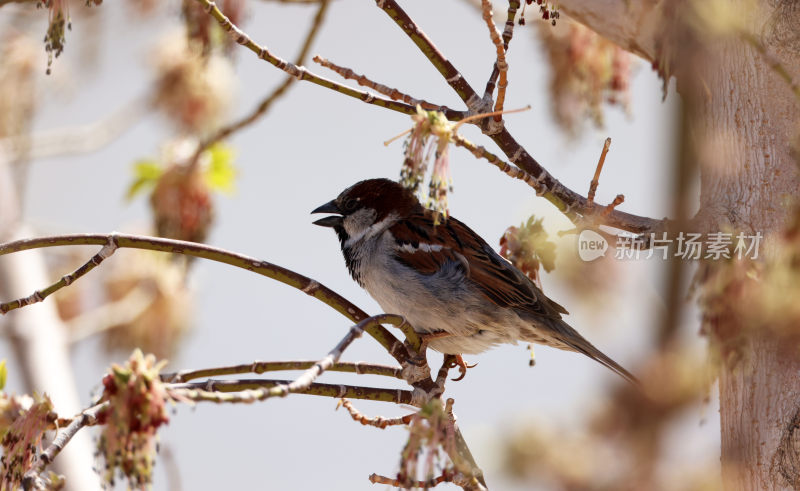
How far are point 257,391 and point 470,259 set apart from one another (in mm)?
1717

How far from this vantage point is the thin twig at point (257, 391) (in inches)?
42.5

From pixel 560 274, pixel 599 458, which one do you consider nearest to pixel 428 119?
pixel 560 274

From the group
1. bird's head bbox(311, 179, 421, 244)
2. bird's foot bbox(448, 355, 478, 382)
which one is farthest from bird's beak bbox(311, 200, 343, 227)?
bird's foot bbox(448, 355, 478, 382)

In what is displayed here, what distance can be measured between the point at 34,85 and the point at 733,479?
4.10m

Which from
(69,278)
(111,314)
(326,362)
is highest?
(111,314)

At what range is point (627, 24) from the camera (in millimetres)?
2262

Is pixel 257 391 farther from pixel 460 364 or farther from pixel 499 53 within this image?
pixel 460 364

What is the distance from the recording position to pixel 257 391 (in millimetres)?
1128

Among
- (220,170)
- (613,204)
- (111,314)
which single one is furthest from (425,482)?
(111,314)

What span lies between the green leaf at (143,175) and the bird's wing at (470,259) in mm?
1305

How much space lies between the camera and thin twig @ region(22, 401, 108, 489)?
4.18ft

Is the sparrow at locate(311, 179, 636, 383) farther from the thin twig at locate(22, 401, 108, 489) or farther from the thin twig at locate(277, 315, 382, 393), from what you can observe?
the thin twig at locate(22, 401, 108, 489)

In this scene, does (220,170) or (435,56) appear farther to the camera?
(220,170)

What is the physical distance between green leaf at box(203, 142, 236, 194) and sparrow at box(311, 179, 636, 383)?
90cm
